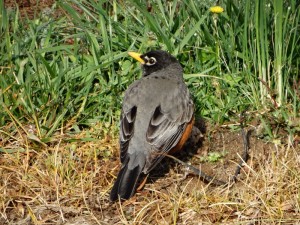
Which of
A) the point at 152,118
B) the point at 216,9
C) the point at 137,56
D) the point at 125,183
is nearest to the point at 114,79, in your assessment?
the point at 137,56

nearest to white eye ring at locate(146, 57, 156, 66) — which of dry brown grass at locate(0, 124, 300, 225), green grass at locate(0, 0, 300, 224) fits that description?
green grass at locate(0, 0, 300, 224)

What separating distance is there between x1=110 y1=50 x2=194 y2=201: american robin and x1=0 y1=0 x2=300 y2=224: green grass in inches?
8.5

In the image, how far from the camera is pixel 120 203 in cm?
521

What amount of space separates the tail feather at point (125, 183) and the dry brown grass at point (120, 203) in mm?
79

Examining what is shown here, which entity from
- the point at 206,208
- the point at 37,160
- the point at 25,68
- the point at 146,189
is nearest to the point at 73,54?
the point at 25,68

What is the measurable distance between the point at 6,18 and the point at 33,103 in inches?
37.2

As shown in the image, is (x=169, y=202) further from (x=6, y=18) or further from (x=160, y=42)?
(x=6, y=18)

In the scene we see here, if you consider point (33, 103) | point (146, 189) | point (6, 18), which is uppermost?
point (6, 18)

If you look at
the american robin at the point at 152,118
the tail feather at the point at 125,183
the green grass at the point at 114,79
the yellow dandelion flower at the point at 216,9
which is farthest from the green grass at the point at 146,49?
the tail feather at the point at 125,183

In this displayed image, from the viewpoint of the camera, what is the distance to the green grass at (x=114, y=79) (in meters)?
5.62

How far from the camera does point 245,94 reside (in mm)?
6258

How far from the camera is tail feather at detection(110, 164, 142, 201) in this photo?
526cm

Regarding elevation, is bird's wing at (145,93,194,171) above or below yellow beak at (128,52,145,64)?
below

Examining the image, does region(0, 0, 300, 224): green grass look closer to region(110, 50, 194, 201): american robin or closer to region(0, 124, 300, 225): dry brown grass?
region(0, 124, 300, 225): dry brown grass
